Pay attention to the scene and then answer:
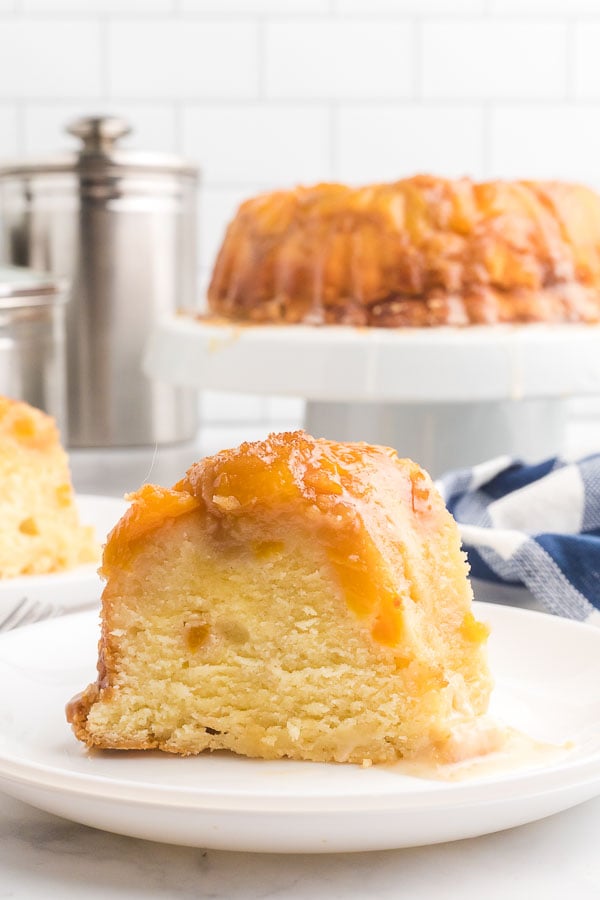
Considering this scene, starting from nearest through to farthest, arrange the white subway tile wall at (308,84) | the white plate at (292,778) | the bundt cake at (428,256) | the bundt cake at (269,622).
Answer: the white plate at (292,778), the bundt cake at (269,622), the bundt cake at (428,256), the white subway tile wall at (308,84)

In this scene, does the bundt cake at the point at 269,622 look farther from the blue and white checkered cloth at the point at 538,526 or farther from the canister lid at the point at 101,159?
the canister lid at the point at 101,159

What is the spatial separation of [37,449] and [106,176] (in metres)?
1.08

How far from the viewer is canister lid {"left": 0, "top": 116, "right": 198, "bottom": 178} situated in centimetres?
196

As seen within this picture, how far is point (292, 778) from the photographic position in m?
0.61

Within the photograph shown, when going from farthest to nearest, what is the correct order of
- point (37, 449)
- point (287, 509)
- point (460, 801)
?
point (37, 449) → point (287, 509) → point (460, 801)

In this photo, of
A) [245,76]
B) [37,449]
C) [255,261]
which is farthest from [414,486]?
[245,76]

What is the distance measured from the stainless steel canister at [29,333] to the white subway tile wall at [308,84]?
80 cm

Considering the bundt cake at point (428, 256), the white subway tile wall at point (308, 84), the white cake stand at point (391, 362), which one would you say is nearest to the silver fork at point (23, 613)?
the white cake stand at point (391, 362)

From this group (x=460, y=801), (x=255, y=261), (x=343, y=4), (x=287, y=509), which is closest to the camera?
(x=460, y=801)

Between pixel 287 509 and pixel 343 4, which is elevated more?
pixel 343 4

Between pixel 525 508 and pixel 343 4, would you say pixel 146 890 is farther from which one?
pixel 343 4

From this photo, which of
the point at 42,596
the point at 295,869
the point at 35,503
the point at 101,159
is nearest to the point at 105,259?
the point at 101,159

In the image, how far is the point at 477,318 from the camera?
55.1 inches

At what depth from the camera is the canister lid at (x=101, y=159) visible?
1958 mm
